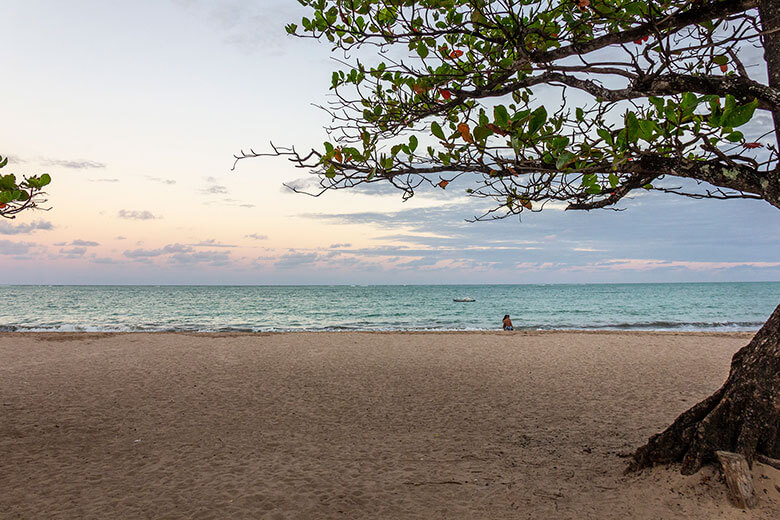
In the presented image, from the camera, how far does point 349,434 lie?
6.70 m

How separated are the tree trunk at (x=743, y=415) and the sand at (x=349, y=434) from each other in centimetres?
19

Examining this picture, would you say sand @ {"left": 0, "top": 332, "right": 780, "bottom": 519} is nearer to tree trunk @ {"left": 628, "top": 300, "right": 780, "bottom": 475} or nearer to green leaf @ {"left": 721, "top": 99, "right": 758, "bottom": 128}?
tree trunk @ {"left": 628, "top": 300, "right": 780, "bottom": 475}

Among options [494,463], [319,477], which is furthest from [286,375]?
[494,463]

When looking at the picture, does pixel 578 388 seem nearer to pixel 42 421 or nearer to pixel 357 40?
pixel 357 40

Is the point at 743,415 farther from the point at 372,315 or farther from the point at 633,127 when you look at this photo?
the point at 372,315

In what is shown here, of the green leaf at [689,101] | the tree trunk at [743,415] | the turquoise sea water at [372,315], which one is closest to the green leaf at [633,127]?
the green leaf at [689,101]

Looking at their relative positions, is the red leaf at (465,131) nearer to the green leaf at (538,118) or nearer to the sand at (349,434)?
the green leaf at (538,118)

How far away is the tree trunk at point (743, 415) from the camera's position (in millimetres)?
3625

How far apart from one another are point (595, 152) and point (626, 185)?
4.58 ft

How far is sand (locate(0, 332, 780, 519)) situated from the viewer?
433 centimetres

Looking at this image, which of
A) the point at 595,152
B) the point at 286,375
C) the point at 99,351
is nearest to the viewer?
the point at 595,152

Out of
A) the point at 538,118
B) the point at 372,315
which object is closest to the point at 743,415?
the point at 538,118

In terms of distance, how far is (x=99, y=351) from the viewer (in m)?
13.8

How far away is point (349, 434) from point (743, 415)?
485 cm
